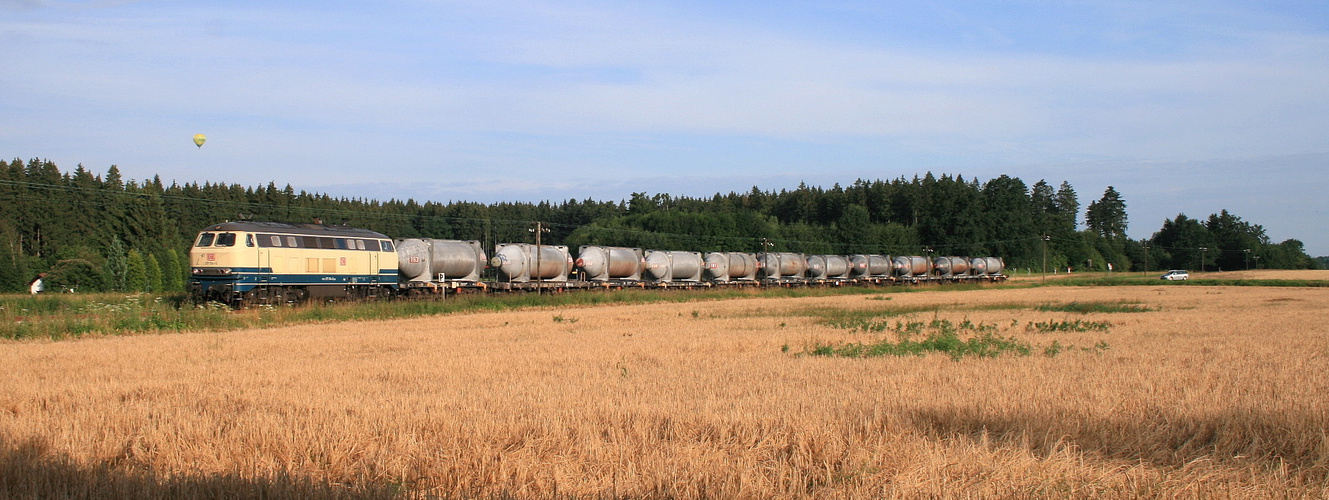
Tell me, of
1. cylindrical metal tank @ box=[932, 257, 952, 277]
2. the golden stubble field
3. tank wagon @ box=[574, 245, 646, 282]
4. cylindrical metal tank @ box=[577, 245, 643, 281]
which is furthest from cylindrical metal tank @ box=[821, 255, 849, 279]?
the golden stubble field

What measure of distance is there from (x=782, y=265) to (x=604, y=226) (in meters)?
66.4

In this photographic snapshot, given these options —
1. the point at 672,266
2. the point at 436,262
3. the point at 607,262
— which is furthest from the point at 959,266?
the point at 436,262

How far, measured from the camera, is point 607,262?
5769 cm

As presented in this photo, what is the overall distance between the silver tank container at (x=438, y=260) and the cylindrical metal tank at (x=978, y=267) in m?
68.5

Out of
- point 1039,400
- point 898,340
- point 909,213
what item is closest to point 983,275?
point 909,213

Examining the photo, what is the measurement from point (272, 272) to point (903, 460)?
36200 mm

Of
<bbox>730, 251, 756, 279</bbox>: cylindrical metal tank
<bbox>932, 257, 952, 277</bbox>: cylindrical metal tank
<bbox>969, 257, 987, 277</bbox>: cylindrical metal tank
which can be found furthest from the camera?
<bbox>969, 257, 987, 277</bbox>: cylindrical metal tank

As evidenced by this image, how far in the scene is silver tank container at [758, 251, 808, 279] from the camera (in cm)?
7600

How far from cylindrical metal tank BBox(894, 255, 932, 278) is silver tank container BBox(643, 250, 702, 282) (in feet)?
96.9

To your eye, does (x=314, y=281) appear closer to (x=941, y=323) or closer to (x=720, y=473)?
(x=941, y=323)

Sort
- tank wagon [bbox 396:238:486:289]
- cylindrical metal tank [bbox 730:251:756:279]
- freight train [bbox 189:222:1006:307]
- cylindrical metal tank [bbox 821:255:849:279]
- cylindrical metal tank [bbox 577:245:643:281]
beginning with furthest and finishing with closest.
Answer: cylindrical metal tank [bbox 821:255:849:279]
cylindrical metal tank [bbox 730:251:756:279]
cylindrical metal tank [bbox 577:245:643:281]
tank wagon [bbox 396:238:486:289]
freight train [bbox 189:222:1006:307]

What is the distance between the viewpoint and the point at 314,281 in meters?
40.6

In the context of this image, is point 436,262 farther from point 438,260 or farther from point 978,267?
point 978,267

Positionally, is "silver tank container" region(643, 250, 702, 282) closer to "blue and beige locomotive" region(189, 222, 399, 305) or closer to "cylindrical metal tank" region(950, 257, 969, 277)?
"blue and beige locomotive" region(189, 222, 399, 305)
